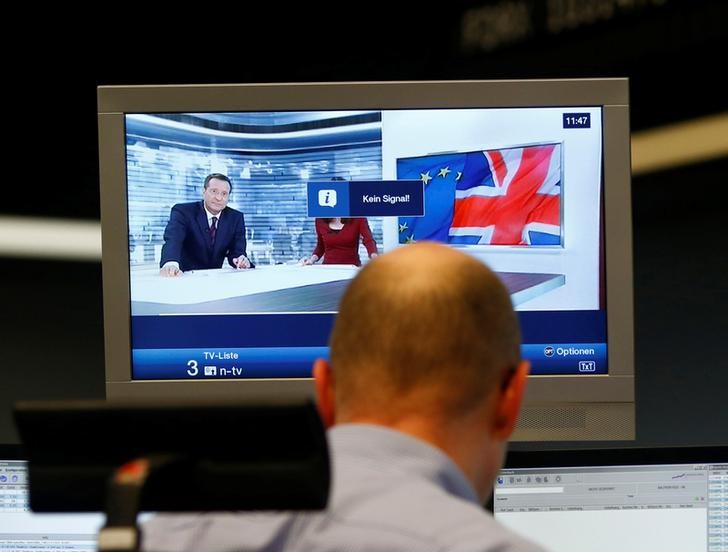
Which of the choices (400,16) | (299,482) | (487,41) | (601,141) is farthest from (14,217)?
(299,482)

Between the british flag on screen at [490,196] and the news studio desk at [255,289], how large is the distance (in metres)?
0.08

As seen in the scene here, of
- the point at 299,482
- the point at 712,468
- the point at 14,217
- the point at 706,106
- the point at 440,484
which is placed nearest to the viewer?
the point at 299,482

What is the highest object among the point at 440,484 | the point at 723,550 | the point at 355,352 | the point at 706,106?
the point at 706,106

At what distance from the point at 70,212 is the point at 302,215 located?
1458 millimetres

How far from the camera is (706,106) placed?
8.84 feet

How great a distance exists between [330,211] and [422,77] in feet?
3.98

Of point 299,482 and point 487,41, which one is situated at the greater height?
point 487,41

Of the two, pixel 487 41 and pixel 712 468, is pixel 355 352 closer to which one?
pixel 712 468

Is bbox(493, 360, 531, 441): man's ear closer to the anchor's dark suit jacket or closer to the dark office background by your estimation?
the anchor's dark suit jacket

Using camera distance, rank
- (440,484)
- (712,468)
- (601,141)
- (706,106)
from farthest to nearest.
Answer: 1. (706,106)
2. (601,141)
3. (712,468)
4. (440,484)

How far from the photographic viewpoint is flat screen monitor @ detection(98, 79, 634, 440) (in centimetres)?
169

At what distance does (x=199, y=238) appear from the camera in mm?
1698

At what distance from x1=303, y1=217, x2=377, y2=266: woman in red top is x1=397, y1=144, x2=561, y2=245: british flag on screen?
7cm

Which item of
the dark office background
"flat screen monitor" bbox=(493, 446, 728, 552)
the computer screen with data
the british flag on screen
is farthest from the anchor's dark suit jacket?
the dark office background
